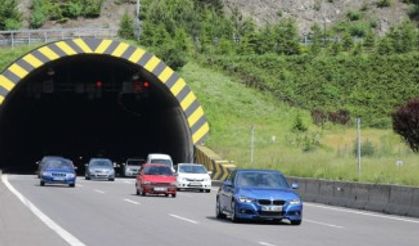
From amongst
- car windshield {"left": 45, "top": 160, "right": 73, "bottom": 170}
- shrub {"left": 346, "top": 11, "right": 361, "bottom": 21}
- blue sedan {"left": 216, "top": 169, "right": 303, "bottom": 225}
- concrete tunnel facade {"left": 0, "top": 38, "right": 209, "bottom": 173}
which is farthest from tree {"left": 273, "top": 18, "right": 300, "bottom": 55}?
blue sedan {"left": 216, "top": 169, "right": 303, "bottom": 225}

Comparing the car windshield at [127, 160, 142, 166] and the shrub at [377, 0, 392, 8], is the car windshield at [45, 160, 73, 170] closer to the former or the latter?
the car windshield at [127, 160, 142, 166]

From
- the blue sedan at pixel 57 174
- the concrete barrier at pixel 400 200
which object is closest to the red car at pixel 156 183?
the blue sedan at pixel 57 174

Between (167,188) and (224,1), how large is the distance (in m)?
75.6

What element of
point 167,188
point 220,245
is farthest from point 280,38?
point 220,245

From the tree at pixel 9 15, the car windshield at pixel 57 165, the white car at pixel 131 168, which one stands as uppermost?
the tree at pixel 9 15

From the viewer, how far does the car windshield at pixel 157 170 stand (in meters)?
40.3

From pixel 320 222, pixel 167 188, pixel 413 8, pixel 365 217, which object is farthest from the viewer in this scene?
pixel 413 8

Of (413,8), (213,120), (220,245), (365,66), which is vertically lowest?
(220,245)

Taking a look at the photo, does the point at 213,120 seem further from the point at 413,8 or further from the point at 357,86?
the point at 413,8

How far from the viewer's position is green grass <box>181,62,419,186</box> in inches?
1902

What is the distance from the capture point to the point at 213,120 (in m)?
69.3

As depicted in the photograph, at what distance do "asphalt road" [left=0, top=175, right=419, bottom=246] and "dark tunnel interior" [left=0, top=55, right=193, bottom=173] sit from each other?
32.6 m

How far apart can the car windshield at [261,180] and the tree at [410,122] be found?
28001mm

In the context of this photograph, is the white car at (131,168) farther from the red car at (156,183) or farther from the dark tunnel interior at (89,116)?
the red car at (156,183)
